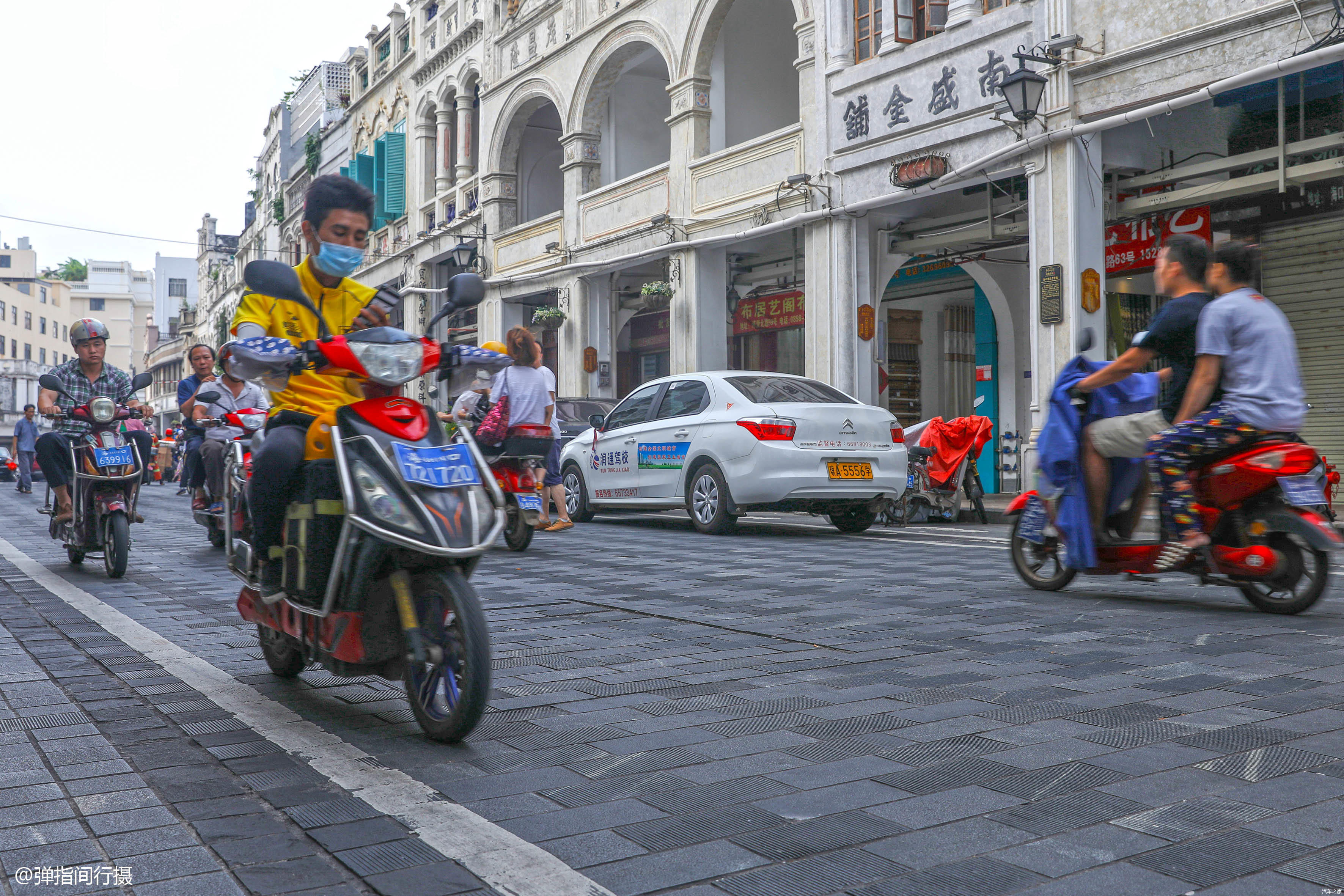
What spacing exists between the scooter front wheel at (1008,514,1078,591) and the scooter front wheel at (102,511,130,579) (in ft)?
18.9

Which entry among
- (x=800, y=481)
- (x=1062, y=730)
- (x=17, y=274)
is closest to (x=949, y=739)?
(x=1062, y=730)

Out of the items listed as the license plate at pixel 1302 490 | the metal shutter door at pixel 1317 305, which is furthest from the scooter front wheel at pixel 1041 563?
the metal shutter door at pixel 1317 305

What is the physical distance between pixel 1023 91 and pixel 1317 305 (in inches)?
175

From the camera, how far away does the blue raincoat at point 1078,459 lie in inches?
244

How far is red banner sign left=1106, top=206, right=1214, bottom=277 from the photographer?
14047 millimetres

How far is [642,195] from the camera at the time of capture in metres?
Result: 22.3

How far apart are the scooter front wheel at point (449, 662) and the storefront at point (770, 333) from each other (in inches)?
700

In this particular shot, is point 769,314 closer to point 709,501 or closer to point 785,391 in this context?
point 785,391

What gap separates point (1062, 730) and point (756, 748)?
36.6 inches

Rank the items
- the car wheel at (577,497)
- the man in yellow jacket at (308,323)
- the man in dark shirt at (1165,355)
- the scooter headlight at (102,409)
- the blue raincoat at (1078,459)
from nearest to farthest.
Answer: the man in yellow jacket at (308,323), the man in dark shirt at (1165,355), the blue raincoat at (1078,459), the scooter headlight at (102,409), the car wheel at (577,497)

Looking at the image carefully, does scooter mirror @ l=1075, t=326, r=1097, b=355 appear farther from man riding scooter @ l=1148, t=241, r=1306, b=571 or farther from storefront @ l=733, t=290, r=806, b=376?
storefront @ l=733, t=290, r=806, b=376

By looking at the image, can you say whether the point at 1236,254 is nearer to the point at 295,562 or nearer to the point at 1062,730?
the point at 1062,730

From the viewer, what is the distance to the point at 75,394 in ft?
27.6

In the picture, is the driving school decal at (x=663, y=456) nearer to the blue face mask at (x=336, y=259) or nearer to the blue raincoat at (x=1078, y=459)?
the blue raincoat at (x=1078, y=459)
